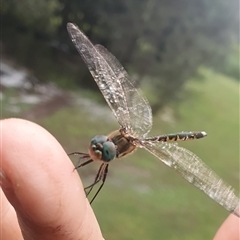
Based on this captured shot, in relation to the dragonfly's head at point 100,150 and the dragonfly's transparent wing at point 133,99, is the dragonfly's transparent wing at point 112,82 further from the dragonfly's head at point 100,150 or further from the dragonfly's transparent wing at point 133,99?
the dragonfly's head at point 100,150

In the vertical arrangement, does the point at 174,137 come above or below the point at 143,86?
below

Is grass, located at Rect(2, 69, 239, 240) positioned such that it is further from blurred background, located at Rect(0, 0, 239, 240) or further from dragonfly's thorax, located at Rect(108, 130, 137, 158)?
dragonfly's thorax, located at Rect(108, 130, 137, 158)

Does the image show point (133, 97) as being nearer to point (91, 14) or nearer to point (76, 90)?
point (91, 14)

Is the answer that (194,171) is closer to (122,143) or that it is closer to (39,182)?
(122,143)

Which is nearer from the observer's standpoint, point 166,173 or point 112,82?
point 112,82

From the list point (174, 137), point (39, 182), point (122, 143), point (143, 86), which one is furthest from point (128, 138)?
point (143, 86)

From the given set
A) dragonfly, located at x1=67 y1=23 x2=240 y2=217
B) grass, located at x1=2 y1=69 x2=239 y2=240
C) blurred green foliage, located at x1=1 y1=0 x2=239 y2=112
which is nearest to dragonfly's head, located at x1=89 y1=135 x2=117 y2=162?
dragonfly, located at x1=67 y1=23 x2=240 y2=217

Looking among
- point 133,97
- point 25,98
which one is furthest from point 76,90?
point 133,97
